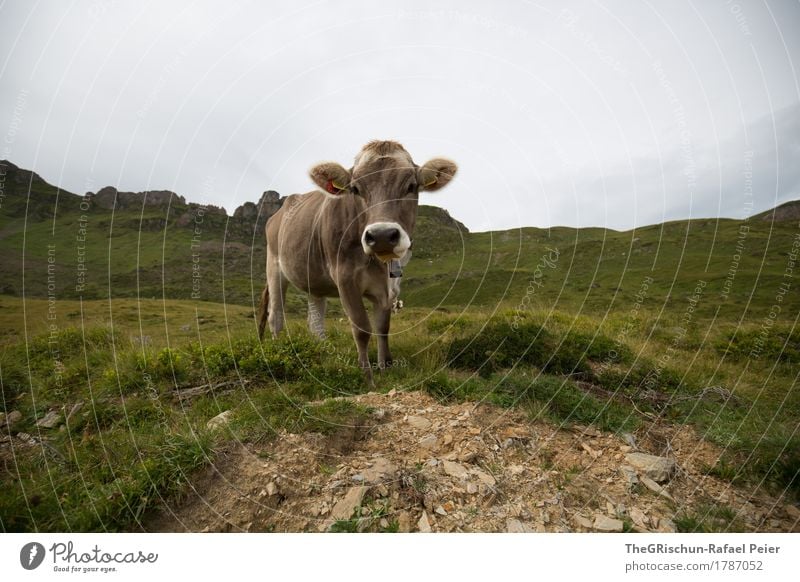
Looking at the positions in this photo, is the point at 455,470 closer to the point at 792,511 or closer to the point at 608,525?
the point at 608,525

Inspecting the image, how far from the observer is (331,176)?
6516 mm

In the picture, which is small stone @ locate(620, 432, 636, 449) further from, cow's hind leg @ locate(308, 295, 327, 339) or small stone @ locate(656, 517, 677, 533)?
cow's hind leg @ locate(308, 295, 327, 339)

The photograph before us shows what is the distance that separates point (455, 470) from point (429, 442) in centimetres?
54

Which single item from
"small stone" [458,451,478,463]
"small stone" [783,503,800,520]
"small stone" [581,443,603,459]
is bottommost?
"small stone" [783,503,800,520]

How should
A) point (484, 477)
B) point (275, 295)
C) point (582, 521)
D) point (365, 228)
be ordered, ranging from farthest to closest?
point (275, 295), point (365, 228), point (484, 477), point (582, 521)

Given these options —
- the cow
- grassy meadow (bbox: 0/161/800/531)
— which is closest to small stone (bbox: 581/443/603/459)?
grassy meadow (bbox: 0/161/800/531)

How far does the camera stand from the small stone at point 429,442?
4.00 metres

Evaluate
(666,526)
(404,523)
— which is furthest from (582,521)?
(404,523)

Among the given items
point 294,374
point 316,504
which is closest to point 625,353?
point 294,374

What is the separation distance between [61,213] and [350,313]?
155045 mm

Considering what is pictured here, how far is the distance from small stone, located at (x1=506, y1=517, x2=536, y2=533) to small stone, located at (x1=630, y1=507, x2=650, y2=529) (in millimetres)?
844

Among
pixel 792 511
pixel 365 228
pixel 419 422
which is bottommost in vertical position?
pixel 792 511

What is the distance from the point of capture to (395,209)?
581cm
